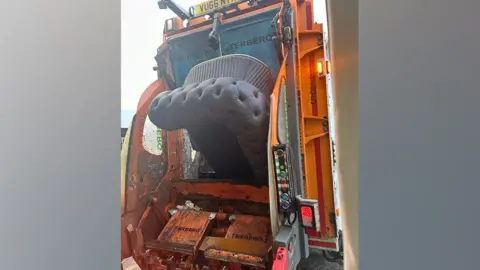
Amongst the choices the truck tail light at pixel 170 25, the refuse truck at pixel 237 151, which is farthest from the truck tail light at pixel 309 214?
the truck tail light at pixel 170 25

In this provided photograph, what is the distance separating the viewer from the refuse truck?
2.28 m

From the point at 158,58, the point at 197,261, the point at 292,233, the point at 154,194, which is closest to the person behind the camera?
the point at 292,233

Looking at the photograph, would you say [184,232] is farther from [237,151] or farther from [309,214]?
[309,214]

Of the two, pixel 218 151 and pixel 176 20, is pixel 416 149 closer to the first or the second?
pixel 218 151

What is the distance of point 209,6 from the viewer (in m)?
3.34

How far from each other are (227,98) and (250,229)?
3.70 ft

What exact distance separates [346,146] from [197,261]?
2.27m

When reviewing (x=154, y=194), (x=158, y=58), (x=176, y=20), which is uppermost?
(x=176, y=20)

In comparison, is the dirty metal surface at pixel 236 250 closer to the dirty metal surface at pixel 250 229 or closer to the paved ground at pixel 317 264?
the dirty metal surface at pixel 250 229

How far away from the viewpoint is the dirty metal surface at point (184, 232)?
2.65 meters

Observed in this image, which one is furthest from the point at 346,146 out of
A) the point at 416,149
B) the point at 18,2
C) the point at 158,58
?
the point at 158,58

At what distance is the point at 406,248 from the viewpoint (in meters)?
0.46

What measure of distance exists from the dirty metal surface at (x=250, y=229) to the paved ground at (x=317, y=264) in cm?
52

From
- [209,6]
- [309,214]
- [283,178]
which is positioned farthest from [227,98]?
[209,6]
